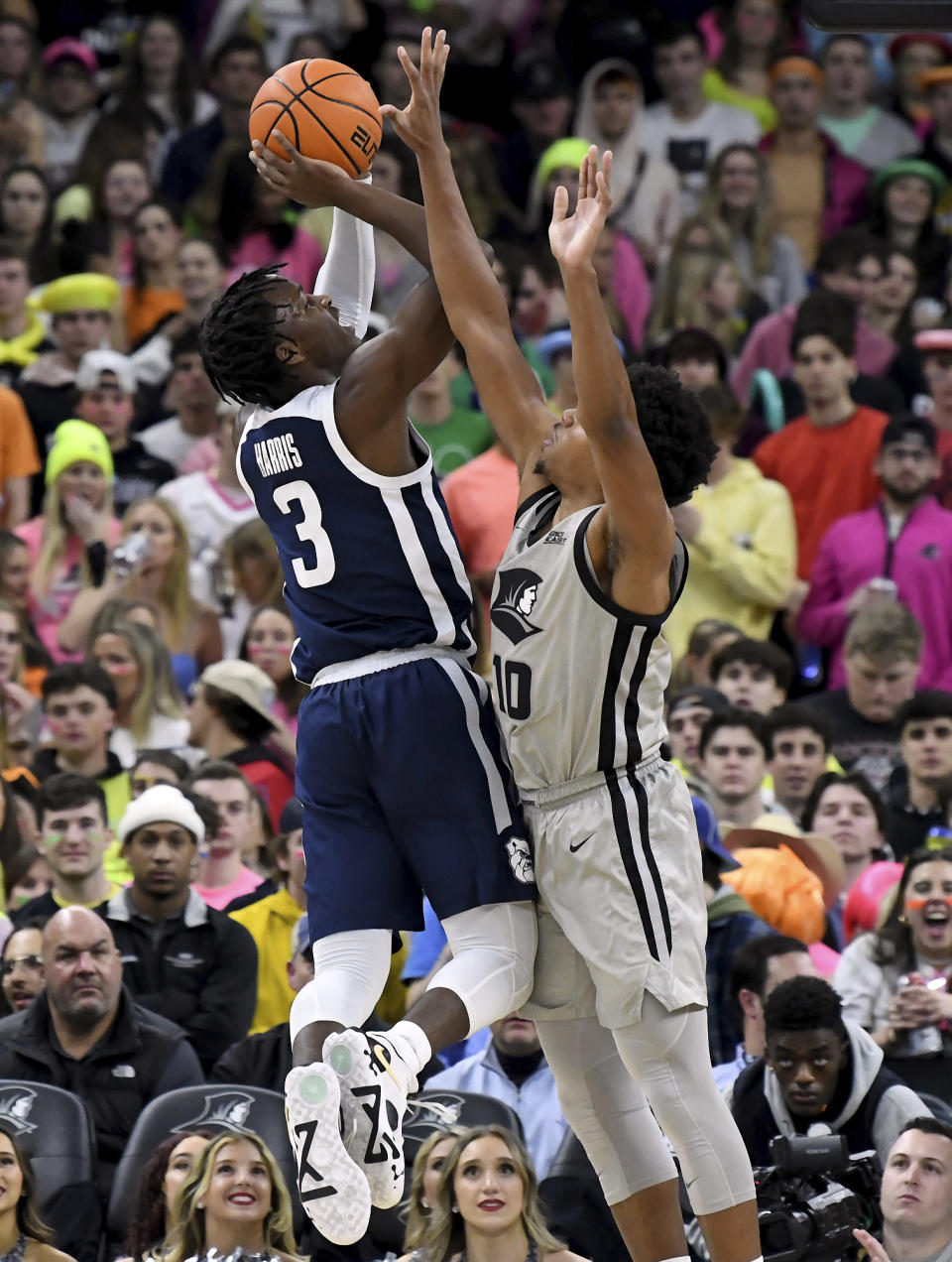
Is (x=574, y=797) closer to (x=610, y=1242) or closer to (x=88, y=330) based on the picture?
(x=610, y=1242)

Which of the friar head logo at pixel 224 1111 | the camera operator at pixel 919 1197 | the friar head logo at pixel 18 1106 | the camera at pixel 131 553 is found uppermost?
the camera at pixel 131 553

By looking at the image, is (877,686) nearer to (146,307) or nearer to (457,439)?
(457,439)

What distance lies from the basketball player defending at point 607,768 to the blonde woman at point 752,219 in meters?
7.91

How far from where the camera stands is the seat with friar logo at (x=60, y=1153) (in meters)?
8.07

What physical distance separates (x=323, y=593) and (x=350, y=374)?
556mm

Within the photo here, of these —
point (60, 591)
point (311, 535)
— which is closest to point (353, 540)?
point (311, 535)

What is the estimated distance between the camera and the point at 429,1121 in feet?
27.3

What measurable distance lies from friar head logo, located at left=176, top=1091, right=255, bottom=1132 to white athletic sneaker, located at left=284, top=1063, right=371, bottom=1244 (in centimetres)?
279

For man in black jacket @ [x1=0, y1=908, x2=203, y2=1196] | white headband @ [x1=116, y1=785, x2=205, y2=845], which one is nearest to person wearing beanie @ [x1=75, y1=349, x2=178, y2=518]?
white headband @ [x1=116, y1=785, x2=205, y2=845]

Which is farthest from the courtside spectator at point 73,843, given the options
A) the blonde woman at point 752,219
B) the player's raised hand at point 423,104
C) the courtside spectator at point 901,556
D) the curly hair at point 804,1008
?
the blonde woman at point 752,219

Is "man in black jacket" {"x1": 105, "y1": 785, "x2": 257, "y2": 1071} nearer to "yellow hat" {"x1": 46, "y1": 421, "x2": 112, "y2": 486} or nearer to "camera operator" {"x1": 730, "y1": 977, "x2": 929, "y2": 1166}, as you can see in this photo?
"camera operator" {"x1": 730, "y1": 977, "x2": 929, "y2": 1166}

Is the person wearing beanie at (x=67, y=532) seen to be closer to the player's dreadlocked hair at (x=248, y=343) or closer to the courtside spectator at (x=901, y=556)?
the courtside spectator at (x=901, y=556)

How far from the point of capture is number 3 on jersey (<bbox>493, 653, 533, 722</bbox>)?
5930 mm

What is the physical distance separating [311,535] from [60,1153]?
313cm
